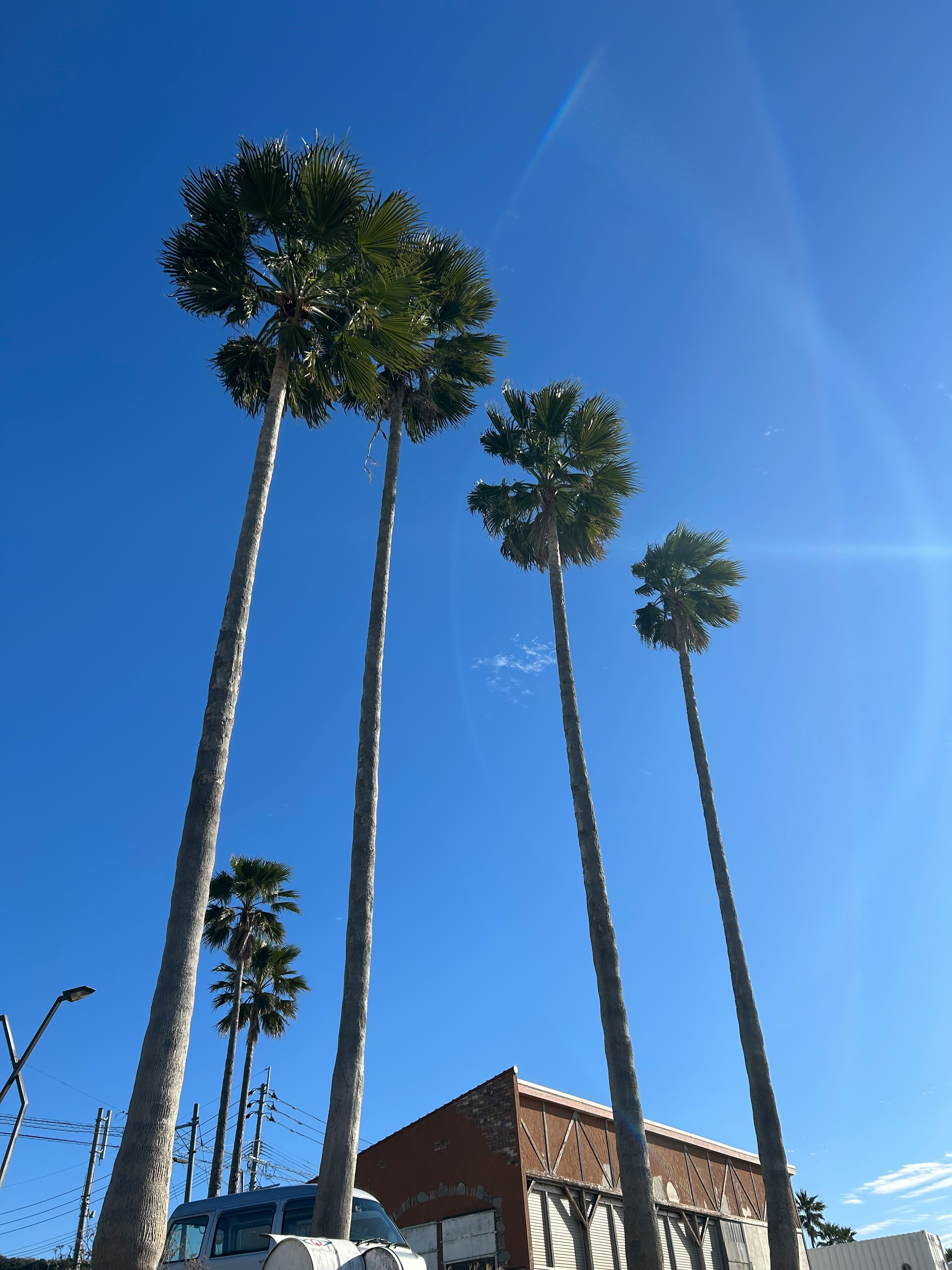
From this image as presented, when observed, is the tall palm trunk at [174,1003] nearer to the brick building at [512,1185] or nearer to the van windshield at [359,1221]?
the van windshield at [359,1221]

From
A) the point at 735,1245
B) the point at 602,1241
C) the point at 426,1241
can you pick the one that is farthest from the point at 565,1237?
the point at 735,1245

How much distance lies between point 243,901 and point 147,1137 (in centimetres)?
2627

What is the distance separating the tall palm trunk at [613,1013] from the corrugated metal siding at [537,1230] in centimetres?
406

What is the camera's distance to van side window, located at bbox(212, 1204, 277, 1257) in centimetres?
1153

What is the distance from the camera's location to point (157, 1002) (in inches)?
302

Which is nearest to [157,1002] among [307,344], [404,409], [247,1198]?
[247,1198]

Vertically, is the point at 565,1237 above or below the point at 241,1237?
above

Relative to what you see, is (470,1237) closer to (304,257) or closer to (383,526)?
(383,526)

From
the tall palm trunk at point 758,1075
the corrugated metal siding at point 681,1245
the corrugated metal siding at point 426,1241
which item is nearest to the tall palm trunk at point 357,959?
the tall palm trunk at point 758,1075

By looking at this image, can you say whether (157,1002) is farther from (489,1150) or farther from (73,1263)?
(73,1263)

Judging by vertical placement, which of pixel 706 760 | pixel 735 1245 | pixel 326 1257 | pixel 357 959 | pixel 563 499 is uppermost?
pixel 563 499

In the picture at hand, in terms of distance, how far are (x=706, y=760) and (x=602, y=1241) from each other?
10921 millimetres

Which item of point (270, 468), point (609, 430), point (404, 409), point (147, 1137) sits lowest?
point (147, 1137)

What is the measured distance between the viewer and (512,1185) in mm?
18312
